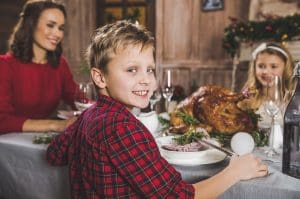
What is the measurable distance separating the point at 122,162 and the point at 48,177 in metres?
0.69

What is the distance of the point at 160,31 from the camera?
6.39 m

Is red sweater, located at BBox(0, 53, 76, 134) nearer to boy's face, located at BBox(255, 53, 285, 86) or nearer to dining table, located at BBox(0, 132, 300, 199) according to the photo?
dining table, located at BBox(0, 132, 300, 199)

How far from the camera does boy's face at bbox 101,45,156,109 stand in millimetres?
1106

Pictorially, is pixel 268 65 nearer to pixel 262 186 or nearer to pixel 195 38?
pixel 262 186

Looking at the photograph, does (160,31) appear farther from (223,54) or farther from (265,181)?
(265,181)

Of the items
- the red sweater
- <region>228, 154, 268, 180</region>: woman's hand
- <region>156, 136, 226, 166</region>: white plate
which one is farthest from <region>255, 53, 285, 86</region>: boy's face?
<region>228, 154, 268, 180</region>: woman's hand

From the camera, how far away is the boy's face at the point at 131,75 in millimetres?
1106

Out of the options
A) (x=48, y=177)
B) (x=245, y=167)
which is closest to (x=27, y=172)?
(x=48, y=177)

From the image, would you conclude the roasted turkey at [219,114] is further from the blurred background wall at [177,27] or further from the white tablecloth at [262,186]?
the blurred background wall at [177,27]

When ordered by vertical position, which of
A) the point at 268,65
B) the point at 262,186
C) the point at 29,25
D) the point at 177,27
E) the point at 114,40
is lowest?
the point at 262,186

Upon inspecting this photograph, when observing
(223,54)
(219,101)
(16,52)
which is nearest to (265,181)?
(219,101)

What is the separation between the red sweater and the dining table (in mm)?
344

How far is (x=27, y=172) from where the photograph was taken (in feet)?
5.47

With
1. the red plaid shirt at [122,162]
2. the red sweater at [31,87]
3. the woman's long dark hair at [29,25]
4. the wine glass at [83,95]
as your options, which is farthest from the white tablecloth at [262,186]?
the woman's long dark hair at [29,25]
